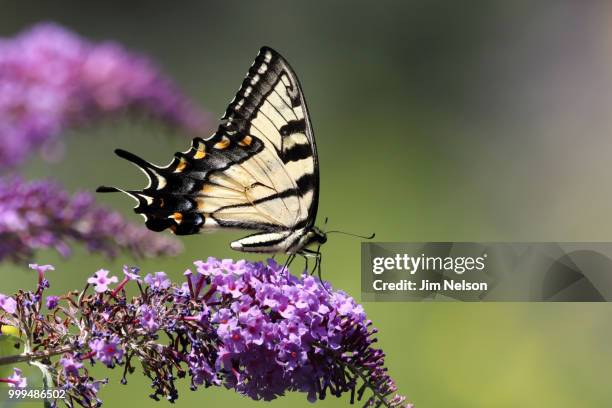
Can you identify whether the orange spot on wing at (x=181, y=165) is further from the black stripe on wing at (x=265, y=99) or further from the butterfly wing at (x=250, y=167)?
the black stripe on wing at (x=265, y=99)

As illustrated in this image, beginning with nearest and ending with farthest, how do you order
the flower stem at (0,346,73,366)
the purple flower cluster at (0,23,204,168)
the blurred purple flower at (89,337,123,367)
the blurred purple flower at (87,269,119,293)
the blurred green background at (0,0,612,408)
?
the flower stem at (0,346,73,366) < the blurred purple flower at (89,337,123,367) < the blurred purple flower at (87,269,119,293) < the purple flower cluster at (0,23,204,168) < the blurred green background at (0,0,612,408)

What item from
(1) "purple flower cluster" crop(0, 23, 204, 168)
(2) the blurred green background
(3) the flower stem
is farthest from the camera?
(2) the blurred green background

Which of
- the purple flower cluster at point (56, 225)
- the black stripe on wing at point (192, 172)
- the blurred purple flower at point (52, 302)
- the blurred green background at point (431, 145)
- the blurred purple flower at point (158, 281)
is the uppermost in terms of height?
the blurred green background at point (431, 145)

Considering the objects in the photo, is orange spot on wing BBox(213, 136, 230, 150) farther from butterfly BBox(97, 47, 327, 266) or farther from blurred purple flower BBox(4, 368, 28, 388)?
blurred purple flower BBox(4, 368, 28, 388)

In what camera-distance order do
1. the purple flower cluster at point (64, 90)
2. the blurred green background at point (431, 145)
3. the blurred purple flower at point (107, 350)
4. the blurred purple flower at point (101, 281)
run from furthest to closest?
the blurred green background at point (431, 145), the purple flower cluster at point (64, 90), the blurred purple flower at point (101, 281), the blurred purple flower at point (107, 350)

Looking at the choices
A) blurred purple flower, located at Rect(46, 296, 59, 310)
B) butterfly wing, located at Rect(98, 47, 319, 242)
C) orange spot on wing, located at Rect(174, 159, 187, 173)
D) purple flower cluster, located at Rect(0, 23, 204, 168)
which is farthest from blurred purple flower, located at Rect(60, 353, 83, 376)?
orange spot on wing, located at Rect(174, 159, 187, 173)

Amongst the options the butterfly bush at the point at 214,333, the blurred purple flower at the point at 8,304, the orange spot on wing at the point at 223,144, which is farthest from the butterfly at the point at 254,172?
the blurred purple flower at the point at 8,304

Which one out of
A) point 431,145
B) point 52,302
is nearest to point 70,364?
point 52,302

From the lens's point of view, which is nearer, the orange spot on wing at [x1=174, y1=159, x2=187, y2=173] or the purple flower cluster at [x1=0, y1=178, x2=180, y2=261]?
the purple flower cluster at [x1=0, y1=178, x2=180, y2=261]
